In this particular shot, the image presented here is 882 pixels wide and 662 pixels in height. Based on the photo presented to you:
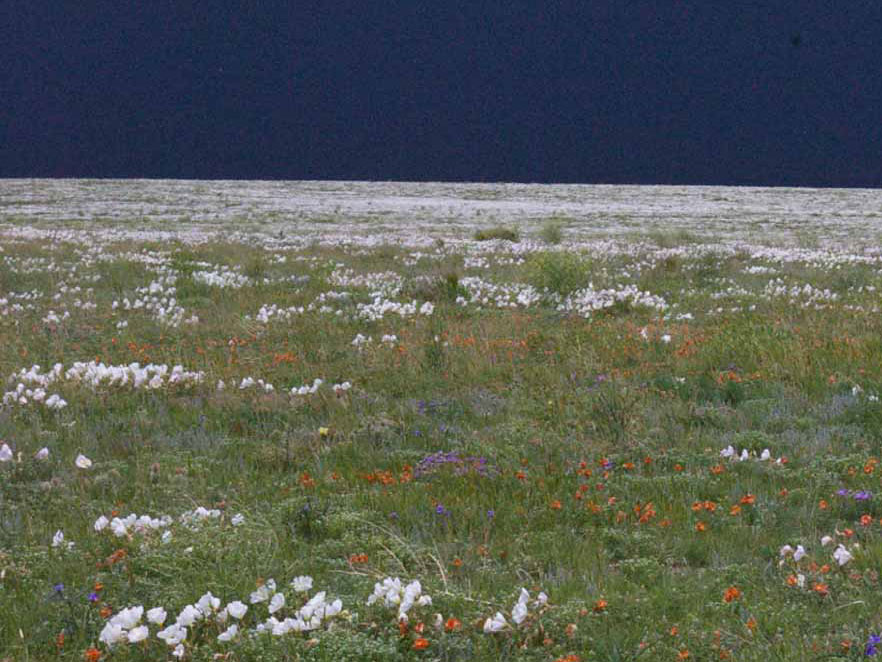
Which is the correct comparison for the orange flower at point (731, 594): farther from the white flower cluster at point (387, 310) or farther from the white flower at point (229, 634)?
the white flower cluster at point (387, 310)

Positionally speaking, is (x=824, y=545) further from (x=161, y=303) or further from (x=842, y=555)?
(x=161, y=303)

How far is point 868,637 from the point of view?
4.06 meters

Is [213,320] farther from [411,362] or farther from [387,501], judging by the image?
[387,501]

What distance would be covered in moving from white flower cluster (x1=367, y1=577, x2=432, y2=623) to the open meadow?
0.02 m

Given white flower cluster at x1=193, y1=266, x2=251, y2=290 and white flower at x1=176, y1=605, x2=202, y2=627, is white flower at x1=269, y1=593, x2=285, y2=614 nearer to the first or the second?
white flower at x1=176, y1=605, x2=202, y2=627

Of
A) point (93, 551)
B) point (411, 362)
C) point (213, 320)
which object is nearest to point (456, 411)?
point (411, 362)

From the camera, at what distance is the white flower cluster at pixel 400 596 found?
13.9 ft

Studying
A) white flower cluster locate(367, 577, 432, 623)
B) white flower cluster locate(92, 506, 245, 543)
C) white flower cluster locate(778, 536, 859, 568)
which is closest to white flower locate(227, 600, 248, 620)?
white flower cluster locate(367, 577, 432, 623)

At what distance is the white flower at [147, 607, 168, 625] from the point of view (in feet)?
13.5

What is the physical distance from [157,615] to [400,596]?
50.3 inches

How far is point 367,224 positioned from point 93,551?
40.0 m

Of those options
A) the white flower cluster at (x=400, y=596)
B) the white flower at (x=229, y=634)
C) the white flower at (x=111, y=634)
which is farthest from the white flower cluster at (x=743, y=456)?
the white flower at (x=111, y=634)

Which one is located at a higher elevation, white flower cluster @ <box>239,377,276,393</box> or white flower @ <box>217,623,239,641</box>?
white flower cluster @ <box>239,377,276,393</box>

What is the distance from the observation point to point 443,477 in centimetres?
645
